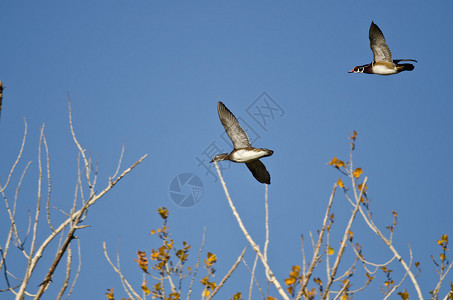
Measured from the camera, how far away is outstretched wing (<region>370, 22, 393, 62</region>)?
1290 cm

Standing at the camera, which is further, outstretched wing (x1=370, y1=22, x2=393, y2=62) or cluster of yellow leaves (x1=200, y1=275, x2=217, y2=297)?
outstretched wing (x1=370, y1=22, x2=393, y2=62)

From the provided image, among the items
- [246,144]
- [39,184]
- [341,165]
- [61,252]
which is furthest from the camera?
[246,144]

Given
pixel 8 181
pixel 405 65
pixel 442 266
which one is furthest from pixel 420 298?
pixel 405 65

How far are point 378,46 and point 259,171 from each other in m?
4.89

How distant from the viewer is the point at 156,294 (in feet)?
17.6

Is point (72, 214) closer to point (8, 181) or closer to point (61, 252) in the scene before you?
point (61, 252)

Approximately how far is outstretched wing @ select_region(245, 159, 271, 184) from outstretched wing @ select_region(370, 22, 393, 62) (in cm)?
464

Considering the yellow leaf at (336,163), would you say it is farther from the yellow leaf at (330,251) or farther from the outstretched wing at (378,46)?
the outstretched wing at (378,46)

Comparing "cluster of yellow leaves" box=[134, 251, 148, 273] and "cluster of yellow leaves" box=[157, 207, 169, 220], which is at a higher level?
"cluster of yellow leaves" box=[157, 207, 169, 220]

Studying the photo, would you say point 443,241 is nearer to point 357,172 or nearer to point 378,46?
point 357,172

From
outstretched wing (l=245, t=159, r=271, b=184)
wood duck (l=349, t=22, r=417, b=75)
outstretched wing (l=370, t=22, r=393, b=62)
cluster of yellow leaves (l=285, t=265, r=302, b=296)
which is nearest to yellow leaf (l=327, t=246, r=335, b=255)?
cluster of yellow leaves (l=285, t=265, r=302, b=296)

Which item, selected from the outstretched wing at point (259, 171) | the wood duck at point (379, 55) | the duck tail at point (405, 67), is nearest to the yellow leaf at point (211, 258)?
the outstretched wing at point (259, 171)

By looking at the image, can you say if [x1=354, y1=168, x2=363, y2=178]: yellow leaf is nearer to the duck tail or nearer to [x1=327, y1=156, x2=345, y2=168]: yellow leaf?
[x1=327, y1=156, x2=345, y2=168]: yellow leaf

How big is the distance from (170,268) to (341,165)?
2314mm
